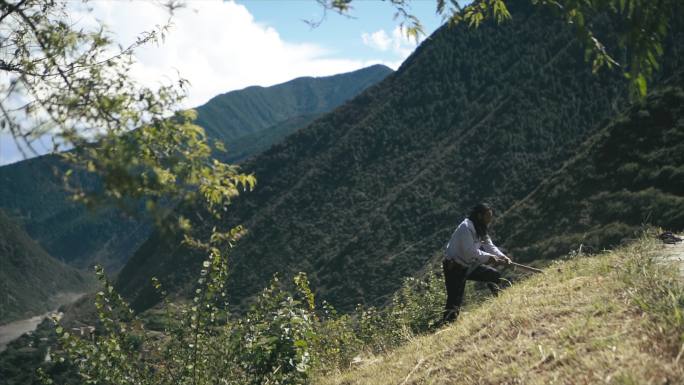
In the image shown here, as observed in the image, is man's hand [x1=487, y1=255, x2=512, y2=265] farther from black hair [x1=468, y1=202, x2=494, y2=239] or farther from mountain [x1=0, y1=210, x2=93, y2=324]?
mountain [x1=0, y1=210, x2=93, y2=324]

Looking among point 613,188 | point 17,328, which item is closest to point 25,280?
point 17,328

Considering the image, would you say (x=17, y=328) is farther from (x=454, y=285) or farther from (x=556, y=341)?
(x=556, y=341)

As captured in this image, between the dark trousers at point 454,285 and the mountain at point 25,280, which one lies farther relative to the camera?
the mountain at point 25,280

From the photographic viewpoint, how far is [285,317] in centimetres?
635

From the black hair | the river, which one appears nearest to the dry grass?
the black hair

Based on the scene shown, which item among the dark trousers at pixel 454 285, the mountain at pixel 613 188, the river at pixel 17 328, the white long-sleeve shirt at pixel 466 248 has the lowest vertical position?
the river at pixel 17 328

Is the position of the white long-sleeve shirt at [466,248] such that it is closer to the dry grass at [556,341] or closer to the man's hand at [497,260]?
the man's hand at [497,260]

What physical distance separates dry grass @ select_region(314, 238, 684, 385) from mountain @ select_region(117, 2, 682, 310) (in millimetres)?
50271

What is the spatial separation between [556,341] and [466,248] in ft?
8.97

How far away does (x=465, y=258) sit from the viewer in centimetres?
697

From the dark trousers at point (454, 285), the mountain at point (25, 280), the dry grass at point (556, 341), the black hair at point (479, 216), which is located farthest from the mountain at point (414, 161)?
the mountain at point (25, 280)

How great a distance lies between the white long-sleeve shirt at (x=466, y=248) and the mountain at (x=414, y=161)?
49.4 meters

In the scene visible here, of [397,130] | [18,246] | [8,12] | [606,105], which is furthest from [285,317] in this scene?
[18,246]

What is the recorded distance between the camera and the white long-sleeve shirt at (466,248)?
272 inches
